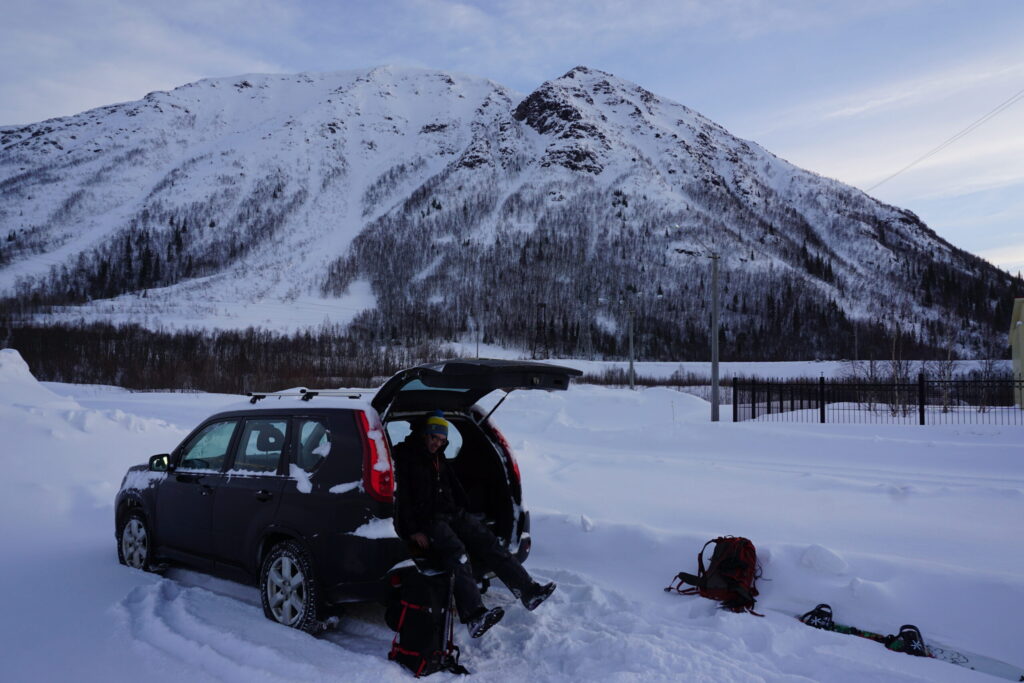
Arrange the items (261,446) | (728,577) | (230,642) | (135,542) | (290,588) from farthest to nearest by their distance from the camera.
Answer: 1. (135,542)
2. (728,577)
3. (261,446)
4. (290,588)
5. (230,642)

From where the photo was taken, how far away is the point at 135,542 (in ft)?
22.8

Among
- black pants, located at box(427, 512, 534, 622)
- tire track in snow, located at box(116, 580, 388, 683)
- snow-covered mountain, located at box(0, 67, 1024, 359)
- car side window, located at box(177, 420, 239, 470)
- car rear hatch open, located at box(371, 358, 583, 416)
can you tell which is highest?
snow-covered mountain, located at box(0, 67, 1024, 359)

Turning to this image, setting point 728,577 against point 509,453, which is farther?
point 509,453

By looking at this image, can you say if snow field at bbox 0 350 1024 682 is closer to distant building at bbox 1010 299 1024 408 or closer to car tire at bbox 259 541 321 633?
car tire at bbox 259 541 321 633

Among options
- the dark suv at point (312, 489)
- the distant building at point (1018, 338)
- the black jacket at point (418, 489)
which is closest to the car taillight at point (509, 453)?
the dark suv at point (312, 489)

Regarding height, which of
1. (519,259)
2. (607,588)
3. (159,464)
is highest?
(519,259)

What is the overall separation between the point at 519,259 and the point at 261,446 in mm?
137080

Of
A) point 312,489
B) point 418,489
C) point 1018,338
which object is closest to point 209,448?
point 312,489

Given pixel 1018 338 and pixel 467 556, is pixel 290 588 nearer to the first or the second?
pixel 467 556

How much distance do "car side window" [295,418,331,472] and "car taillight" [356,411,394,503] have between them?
370 mm

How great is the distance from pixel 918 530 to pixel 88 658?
26.7 ft


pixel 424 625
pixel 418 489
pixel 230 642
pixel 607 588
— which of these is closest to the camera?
pixel 424 625

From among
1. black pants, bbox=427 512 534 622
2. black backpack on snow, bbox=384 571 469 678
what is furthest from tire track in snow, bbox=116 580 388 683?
black pants, bbox=427 512 534 622

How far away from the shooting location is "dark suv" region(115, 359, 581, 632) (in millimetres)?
4910
